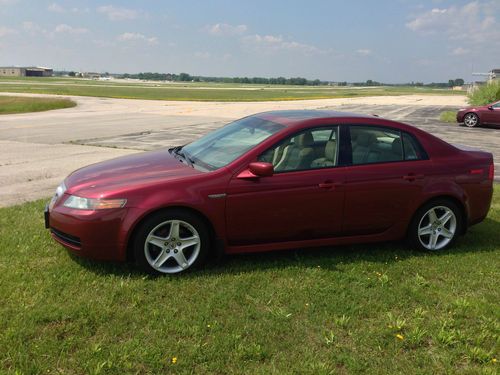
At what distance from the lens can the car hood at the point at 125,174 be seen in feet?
13.7

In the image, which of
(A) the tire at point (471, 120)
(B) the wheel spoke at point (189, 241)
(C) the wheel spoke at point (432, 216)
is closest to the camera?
(B) the wheel spoke at point (189, 241)

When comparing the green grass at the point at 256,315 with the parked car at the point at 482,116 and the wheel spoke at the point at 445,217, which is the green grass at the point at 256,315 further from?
the parked car at the point at 482,116

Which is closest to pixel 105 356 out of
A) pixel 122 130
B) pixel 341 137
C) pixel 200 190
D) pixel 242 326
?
pixel 242 326

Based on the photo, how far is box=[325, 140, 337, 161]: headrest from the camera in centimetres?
467

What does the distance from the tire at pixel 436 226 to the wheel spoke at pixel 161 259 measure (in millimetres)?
2532

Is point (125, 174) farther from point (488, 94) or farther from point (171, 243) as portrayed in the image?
point (488, 94)

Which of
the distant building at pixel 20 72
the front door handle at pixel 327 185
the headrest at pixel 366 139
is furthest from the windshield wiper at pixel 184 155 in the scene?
the distant building at pixel 20 72

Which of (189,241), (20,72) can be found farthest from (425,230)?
(20,72)

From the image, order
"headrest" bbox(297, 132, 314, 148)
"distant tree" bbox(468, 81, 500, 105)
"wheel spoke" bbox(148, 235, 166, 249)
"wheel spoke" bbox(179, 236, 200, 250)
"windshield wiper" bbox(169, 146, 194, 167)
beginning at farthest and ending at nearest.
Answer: "distant tree" bbox(468, 81, 500, 105) → "windshield wiper" bbox(169, 146, 194, 167) → "headrest" bbox(297, 132, 314, 148) → "wheel spoke" bbox(179, 236, 200, 250) → "wheel spoke" bbox(148, 235, 166, 249)

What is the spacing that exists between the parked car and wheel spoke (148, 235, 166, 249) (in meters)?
20.0

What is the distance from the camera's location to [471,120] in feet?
69.2

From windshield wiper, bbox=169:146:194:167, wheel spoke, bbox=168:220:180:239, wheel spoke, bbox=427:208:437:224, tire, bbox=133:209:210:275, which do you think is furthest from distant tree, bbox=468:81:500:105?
wheel spoke, bbox=168:220:180:239

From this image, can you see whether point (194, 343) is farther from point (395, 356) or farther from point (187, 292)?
point (395, 356)

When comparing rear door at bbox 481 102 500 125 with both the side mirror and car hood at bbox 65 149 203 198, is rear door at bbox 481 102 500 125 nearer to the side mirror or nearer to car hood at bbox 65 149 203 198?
car hood at bbox 65 149 203 198
